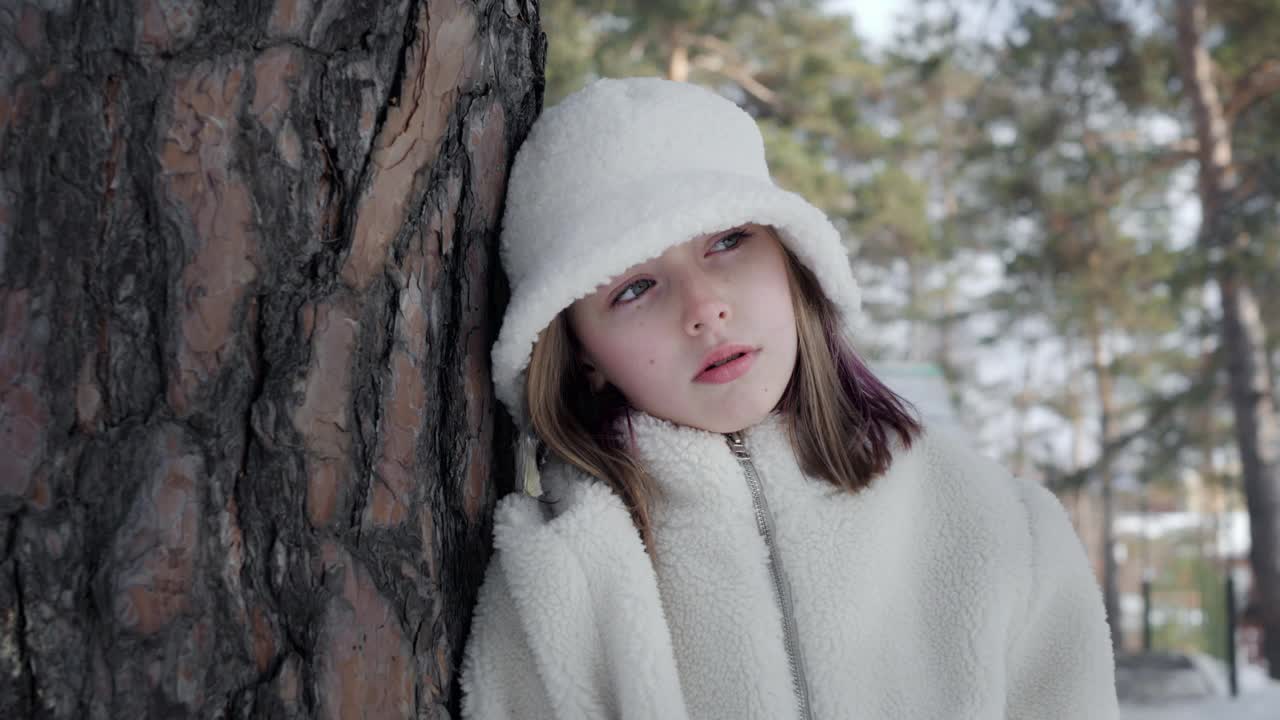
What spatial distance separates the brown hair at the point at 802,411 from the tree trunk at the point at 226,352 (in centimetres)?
25

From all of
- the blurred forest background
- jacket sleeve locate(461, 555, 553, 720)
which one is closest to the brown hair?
jacket sleeve locate(461, 555, 553, 720)

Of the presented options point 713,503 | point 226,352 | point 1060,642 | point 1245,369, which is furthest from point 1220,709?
point 226,352

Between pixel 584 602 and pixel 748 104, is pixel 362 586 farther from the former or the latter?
pixel 748 104

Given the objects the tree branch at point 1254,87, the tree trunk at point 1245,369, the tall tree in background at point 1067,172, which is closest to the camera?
the tree trunk at point 1245,369

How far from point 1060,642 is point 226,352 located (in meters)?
1.19

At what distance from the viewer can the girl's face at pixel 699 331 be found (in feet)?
4.60

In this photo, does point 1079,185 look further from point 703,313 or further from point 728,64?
point 703,313

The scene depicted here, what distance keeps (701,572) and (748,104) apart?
13131mm

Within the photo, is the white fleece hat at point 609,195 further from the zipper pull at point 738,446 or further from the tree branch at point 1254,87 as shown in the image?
the tree branch at point 1254,87

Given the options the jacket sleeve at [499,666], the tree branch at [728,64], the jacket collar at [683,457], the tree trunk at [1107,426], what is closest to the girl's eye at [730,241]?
the jacket collar at [683,457]

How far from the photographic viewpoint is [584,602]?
51.8 inches

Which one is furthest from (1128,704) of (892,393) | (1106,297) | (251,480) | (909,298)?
(909,298)

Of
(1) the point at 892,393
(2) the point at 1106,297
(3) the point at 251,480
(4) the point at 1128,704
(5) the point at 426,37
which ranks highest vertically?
(2) the point at 1106,297

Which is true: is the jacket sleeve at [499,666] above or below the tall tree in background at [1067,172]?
below
